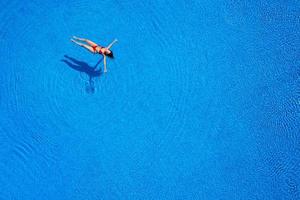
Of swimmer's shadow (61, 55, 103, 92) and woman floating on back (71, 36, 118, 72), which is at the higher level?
woman floating on back (71, 36, 118, 72)

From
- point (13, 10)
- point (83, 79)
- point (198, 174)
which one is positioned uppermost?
point (13, 10)

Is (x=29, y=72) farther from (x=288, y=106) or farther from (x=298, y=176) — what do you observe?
(x=298, y=176)

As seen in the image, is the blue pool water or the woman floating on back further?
the blue pool water

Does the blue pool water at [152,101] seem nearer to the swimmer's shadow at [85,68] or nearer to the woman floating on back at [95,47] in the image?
the swimmer's shadow at [85,68]

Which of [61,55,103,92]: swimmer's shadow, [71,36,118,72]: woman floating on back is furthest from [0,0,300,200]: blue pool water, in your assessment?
[71,36,118,72]: woman floating on back

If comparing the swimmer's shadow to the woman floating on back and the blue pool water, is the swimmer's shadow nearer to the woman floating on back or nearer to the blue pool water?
the blue pool water

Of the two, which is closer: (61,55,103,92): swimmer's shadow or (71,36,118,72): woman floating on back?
(71,36,118,72): woman floating on back

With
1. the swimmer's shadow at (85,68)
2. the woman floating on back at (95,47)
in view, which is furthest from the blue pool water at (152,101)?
the woman floating on back at (95,47)

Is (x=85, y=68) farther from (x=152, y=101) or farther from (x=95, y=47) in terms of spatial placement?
(x=152, y=101)

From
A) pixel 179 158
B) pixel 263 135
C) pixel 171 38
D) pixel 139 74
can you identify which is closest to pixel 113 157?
pixel 179 158
